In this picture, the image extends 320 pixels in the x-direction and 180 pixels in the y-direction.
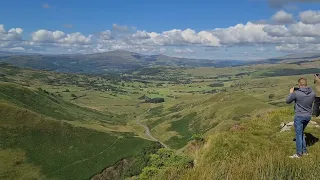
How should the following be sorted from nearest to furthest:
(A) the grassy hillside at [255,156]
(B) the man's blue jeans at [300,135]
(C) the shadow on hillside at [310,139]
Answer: (A) the grassy hillside at [255,156] < (B) the man's blue jeans at [300,135] < (C) the shadow on hillside at [310,139]

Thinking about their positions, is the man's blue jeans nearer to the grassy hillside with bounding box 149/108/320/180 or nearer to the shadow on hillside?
the grassy hillside with bounding box 149/108/320/180

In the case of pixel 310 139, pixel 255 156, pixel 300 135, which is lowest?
pixel 310 139

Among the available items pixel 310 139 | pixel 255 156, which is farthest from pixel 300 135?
pixel 310 139

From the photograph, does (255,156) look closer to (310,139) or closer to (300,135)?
(300,135)

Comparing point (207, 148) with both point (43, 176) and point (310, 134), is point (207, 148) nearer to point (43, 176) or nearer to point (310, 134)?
point (310, 134)

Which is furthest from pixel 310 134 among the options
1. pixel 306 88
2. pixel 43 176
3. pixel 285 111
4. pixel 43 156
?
pixel 43 156

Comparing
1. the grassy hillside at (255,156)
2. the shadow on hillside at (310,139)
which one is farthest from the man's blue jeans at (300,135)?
the shadow on hillside at (310,139)

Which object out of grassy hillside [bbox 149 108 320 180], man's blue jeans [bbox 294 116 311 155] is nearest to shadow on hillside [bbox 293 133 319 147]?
grassy hillside [bbox 149 108 320 180]

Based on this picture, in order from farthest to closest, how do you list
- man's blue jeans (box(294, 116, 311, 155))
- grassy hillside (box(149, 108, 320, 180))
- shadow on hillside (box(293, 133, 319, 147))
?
shadow on hillside (box(293, 133, 319, 147)) < man's blue jeans (box(294, 116, 311, 155)) < grassy hillside (box(149, 108, 320, 180))

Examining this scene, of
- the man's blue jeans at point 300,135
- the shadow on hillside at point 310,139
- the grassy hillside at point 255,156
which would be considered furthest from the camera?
the shadow on hillside at point 310,139

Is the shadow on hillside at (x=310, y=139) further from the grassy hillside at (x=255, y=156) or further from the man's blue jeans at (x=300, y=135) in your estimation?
the man's blue jeans at (x=300, y=135)

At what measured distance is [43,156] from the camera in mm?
197500

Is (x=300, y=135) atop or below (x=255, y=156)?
atop

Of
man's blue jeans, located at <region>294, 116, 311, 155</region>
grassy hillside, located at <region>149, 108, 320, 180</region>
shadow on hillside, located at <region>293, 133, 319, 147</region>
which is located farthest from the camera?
shadow on hillside, located at <region>293, 133, 319, 147</region>
